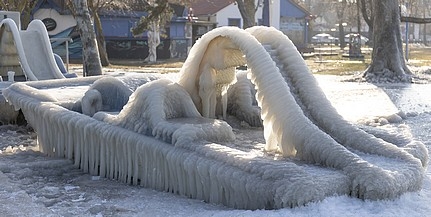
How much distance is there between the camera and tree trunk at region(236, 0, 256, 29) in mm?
24344

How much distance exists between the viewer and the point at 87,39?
1565cm

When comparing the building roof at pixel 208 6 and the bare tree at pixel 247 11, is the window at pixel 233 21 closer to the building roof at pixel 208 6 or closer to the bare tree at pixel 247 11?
the building roof at pixel 208 6

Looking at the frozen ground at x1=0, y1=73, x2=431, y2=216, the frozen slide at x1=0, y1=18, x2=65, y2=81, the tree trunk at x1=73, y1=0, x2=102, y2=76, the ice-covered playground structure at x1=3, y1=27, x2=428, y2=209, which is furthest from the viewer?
the tree trunk at x1=73, y1=0, x2=102, y2=76

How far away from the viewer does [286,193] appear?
4070 millimetres

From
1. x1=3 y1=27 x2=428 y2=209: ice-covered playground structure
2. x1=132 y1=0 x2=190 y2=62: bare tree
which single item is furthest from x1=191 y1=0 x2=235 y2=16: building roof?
x1=3 y1=27 x2=428 y2=209: ice-covered playground structure

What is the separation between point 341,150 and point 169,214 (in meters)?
1.38

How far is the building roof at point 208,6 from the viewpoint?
147 feet

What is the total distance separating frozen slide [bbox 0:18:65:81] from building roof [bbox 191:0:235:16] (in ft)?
103

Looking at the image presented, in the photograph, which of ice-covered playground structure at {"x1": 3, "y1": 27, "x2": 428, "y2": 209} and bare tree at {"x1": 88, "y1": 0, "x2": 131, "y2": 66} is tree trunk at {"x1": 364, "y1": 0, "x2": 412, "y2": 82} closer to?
ice-covered playground structure at {"x1": 3, "y1": 27, "x2": 428, "y2": 209}

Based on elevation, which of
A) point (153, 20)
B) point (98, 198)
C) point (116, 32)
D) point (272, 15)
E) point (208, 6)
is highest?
point (208, 6)

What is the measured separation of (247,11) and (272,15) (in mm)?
20671

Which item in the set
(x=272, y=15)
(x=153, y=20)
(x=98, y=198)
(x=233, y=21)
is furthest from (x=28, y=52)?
(x=233, y=21)

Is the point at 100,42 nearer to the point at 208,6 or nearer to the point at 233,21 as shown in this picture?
the point at 208,6

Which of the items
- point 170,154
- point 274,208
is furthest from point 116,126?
point 274,208
